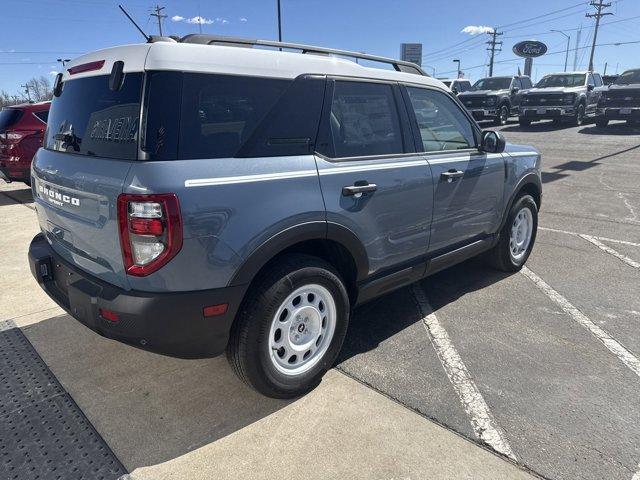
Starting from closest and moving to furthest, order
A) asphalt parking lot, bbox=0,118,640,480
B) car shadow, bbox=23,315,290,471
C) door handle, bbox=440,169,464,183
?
asphalt parking lot, bbox=0,118,640,480 < car shadow, bbox=23,315,290,471 < door handle, bbox=440,169,464,183

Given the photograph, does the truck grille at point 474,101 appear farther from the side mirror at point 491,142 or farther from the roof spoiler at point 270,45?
the roof spoiler at point 270,45

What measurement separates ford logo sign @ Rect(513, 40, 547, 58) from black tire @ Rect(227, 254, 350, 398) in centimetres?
4413

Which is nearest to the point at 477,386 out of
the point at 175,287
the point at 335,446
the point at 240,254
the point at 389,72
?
the point at 335,446

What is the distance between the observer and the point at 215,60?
2320 millimetres

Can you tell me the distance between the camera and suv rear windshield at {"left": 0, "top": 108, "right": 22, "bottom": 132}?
7.96 metres

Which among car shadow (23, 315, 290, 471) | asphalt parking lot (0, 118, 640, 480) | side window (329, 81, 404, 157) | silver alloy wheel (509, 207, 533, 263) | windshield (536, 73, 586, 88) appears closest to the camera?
asphalt parking lot (0, 118, 640, 480)

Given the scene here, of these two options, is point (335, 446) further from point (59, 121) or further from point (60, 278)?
point (59, 121)

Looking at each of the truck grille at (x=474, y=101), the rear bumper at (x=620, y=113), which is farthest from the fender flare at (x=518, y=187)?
the truck grille at (x=474, y=101)

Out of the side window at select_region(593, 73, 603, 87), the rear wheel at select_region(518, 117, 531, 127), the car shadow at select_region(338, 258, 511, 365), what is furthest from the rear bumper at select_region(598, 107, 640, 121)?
the car shadow at select_region(338, 258, 511, 365)

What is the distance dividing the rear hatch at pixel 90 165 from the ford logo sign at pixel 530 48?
145 feet

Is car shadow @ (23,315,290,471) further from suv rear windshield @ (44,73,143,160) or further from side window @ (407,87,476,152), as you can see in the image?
side window @ (407,87,476,152)

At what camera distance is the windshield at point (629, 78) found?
1725cm

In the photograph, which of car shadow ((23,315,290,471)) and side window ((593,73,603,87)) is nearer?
car shadow ((23,315,290,471))

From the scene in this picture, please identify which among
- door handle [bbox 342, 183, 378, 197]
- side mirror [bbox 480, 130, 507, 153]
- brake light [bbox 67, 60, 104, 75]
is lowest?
door handle [bbox 342, 183, 378, 197]
